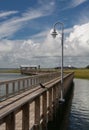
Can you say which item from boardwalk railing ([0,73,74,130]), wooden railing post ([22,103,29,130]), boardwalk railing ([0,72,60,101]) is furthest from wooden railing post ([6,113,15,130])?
boardwalk railing ([0,72,60,101])

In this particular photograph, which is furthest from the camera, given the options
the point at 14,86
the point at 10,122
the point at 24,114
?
the point at 14,86

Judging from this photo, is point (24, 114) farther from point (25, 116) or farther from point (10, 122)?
point (10, 122)

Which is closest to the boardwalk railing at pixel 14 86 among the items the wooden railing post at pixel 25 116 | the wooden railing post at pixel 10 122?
the wooden railing post at pixel 25 116

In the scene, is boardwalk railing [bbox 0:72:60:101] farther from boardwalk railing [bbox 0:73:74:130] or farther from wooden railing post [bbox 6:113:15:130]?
wooden railing post [bbox 6:113:15:130]

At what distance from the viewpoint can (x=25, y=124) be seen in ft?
35.8

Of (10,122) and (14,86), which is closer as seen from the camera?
(10,122)

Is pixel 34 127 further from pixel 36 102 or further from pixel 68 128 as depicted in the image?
pixel 68 128

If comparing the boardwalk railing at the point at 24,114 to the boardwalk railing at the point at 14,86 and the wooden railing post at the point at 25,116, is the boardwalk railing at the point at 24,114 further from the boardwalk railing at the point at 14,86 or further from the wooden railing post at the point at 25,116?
the boardwalk railing at the point at 14,86

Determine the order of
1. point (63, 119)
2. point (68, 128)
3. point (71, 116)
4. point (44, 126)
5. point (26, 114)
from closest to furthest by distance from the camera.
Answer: point (26, 114) → point (44, 126) → point (68, 128) → point (63, 119) → point (71, 116)

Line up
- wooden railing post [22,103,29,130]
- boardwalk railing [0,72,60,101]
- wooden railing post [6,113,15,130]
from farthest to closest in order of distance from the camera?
boardwalk railing [0,72,60,101] < wooden railing post [22,103,29,130] < wooden railing post [6,113,15,130]

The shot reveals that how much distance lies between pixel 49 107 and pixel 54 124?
67.8 inches

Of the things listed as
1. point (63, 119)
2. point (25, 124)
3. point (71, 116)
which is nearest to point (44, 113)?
point (25, 124)

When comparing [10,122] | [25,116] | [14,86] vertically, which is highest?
[14,86]

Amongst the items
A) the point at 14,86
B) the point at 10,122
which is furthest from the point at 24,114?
the point at 14,86
